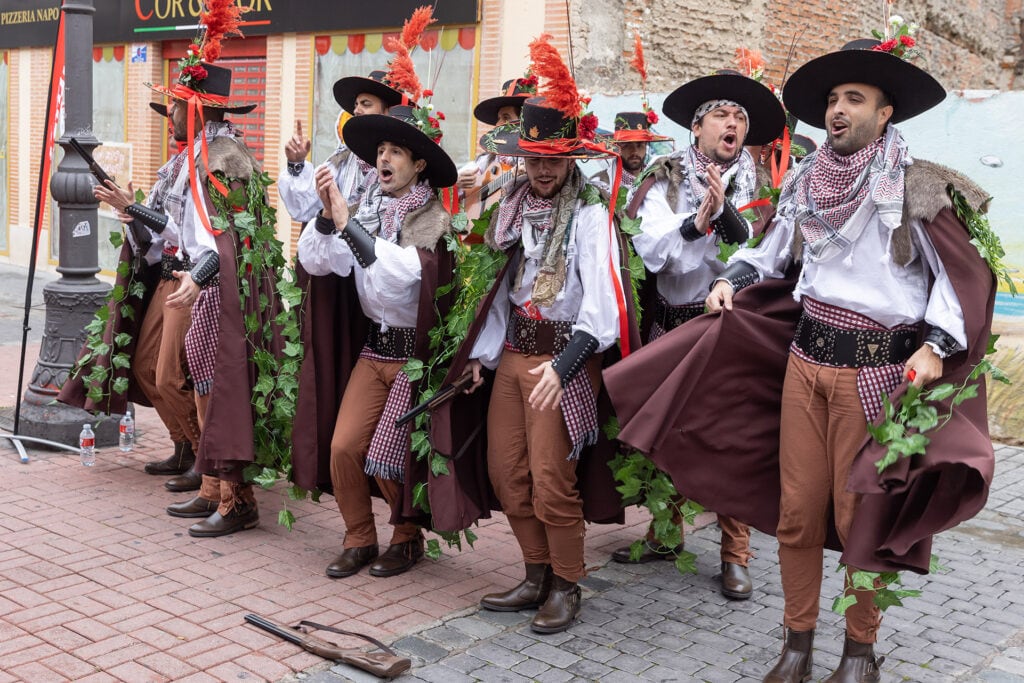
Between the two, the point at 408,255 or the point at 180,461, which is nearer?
the point at 408,255

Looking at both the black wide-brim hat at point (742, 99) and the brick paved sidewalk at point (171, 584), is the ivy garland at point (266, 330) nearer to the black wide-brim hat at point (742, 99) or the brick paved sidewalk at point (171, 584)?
the brick paved sidewalk at point (171, 584)

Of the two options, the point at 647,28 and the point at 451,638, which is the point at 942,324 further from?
the point at 647,28

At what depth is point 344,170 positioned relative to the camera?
20.8 ft

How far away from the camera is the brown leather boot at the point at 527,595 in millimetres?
4910

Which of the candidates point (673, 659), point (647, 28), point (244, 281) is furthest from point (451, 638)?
point (647, 28)

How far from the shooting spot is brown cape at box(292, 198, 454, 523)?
5.00 meters

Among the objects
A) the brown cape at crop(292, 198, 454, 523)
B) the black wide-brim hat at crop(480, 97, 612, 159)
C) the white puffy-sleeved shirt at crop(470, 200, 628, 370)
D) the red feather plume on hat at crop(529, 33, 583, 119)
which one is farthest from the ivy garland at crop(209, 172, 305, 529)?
the red feather plume on hat at crop(529, 33, 583, 119)

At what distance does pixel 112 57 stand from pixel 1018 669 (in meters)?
14.9

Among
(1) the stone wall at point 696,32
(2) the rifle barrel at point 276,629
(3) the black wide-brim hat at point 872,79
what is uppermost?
(1) the stone wall at point 696,32

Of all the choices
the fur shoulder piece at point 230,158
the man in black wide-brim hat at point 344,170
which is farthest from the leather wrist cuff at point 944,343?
the fur shoulder piece at point 230,158

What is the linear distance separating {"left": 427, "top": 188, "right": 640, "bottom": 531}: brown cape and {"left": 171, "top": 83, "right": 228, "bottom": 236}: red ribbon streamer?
165cm

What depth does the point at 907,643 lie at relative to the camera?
186 inches

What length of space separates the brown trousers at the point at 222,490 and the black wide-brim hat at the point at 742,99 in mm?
2775

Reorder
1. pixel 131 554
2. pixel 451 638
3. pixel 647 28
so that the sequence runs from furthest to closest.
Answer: pixel 647 28 → pixel 131 554 → pixel 451 638
